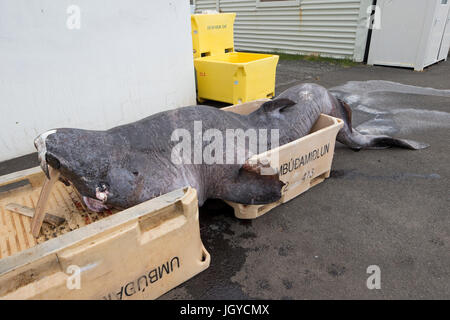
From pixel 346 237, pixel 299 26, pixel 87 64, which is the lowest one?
pixel 346 237

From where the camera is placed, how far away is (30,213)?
6.49 ft

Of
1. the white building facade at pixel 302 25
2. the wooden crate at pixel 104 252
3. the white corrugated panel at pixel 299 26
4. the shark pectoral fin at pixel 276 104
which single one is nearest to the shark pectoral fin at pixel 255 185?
the wooden crate at pixel 104 252

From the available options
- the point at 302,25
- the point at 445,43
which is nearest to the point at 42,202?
the point at 302,25

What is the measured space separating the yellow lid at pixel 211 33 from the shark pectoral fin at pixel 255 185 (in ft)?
13.1

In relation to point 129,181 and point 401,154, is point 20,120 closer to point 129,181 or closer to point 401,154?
point 129,181

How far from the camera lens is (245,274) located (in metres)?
1.95

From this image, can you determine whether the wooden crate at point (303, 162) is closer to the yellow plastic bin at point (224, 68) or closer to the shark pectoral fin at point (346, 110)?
the shark pectoral fin at point (346, 110)

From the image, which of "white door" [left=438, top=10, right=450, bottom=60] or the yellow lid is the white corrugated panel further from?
the yellow lid

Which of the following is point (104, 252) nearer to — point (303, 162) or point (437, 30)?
point (303, 162)

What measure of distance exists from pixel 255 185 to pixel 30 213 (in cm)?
152

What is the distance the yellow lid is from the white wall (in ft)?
3.44

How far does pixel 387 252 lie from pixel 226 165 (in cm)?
125

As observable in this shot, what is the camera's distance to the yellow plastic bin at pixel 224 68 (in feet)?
14.9

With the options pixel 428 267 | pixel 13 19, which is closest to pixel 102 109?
pixel 13 19
